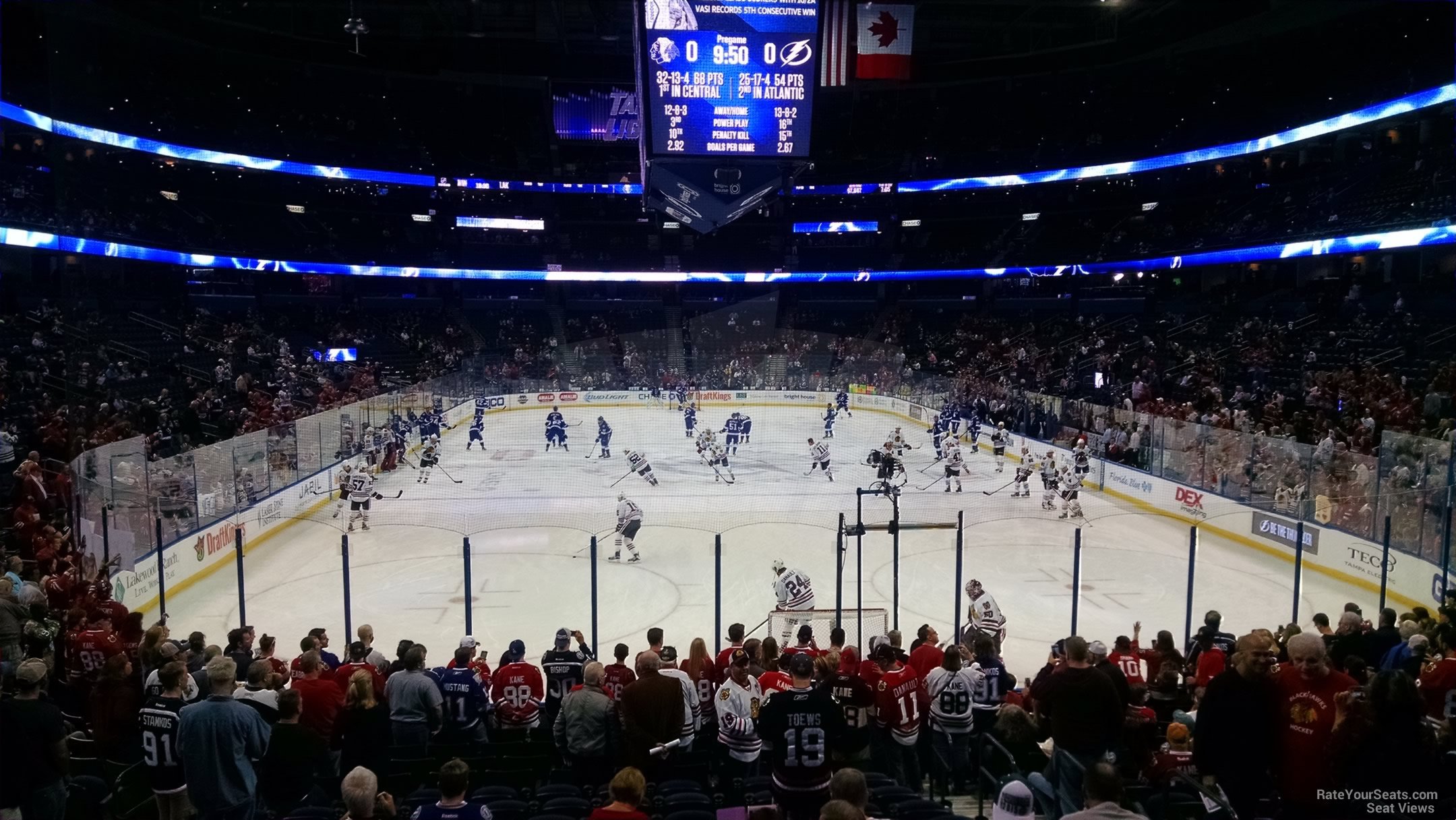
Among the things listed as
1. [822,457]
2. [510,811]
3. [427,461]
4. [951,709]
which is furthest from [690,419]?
[510,811]

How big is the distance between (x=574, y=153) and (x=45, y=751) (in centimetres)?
3948

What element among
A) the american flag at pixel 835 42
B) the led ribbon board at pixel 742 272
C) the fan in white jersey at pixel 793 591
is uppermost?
the american flag at pixel 835 42

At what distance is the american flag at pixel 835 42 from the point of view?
31.9 feet

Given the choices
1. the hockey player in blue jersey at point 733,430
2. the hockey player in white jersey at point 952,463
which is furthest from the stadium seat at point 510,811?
the hockey player in blue jersey at point 733,430

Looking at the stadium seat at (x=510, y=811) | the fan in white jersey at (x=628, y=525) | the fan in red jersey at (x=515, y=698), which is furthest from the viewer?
the fan in white jersey at (x=628, y=525)

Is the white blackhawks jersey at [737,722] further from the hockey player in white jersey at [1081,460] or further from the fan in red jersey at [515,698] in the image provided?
the hockey player in white jersey at [1081,460]

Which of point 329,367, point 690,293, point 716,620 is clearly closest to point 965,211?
point 690,293

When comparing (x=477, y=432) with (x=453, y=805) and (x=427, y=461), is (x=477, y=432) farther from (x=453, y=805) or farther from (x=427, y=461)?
(x=453, y=805)

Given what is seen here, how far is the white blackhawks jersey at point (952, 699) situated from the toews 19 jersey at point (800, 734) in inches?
58.9

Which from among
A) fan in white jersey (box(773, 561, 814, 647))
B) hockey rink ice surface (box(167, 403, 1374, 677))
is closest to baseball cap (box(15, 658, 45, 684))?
hockey rink ice surface (box(167, 403, 1374, 677))

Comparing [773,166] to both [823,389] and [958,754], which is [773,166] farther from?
[823,389]

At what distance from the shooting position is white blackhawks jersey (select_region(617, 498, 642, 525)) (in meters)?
11.5

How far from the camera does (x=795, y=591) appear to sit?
332 inches

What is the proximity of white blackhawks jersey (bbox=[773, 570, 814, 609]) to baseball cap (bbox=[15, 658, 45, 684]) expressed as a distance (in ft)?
18.9
